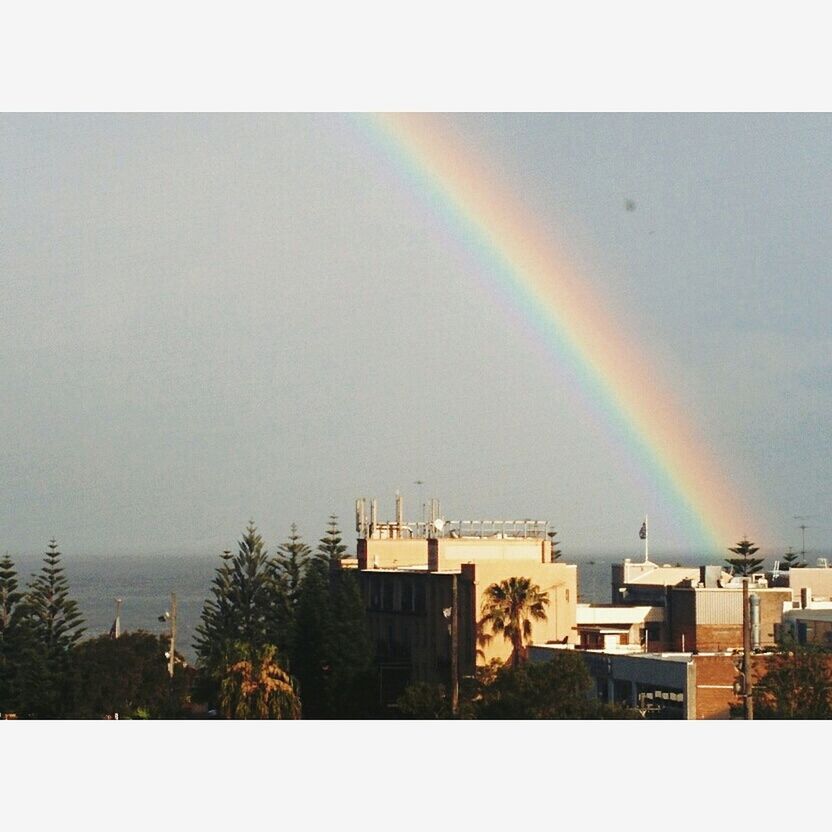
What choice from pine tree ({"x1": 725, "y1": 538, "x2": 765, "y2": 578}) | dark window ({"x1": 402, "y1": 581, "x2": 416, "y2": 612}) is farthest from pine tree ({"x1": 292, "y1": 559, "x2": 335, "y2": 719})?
Result: pine tree ({"x1": 725, "y1": 538, "x2": 765, "y2": 578})

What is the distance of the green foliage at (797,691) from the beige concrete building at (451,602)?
28.5 feet

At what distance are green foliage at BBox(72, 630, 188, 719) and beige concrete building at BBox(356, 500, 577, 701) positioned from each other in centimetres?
609

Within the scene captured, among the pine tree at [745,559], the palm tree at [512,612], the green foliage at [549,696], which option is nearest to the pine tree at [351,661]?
the palm tree at [512,612]

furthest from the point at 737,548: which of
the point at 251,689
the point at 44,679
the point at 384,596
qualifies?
the point at 251,689

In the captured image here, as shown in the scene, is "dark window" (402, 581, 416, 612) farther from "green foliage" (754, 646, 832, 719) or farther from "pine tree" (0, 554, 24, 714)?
→ "green foliage" (754, 646, 832, 719)

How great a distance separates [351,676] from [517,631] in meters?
4.68

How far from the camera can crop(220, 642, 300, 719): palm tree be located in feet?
115

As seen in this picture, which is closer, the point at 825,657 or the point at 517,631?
the point at 825,657

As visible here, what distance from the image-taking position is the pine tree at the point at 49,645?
47.0 m

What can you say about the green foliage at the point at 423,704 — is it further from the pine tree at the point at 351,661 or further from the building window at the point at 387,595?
the building window at the point at 387,595

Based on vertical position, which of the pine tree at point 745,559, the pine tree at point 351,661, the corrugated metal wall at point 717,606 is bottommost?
the pine tree at point 351,661

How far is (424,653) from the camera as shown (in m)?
46.9

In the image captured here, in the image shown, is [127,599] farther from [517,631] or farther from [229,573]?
[517,631]

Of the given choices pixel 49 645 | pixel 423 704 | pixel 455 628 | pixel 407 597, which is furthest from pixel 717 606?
pixel 49 645
